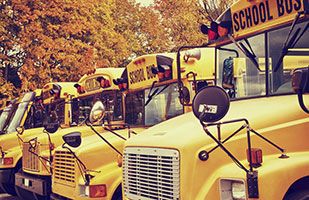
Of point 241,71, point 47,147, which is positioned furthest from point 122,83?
point 241,71

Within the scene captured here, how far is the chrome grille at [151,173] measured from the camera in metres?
3.47

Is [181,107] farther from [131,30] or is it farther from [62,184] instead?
[131,30]

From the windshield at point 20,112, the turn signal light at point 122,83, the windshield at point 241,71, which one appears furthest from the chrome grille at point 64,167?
the windshield at point 20,112

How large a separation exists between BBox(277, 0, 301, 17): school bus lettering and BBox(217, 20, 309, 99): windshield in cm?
14

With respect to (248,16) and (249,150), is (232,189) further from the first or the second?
(248,16)

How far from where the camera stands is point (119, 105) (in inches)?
291

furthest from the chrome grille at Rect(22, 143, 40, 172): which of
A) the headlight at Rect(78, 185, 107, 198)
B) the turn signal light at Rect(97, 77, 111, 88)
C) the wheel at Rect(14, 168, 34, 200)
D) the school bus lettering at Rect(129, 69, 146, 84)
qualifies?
the headlight at Rect(78, 185, 107, 198)

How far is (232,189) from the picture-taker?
3205 millimetres

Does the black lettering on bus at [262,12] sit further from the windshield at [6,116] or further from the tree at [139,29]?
the tree at [139,29]

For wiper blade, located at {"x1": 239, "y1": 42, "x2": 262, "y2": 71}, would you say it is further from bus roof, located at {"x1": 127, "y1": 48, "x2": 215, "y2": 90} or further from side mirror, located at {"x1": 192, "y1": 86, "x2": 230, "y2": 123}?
bus roof, located at {"x1": 127, "y1": 48, "x2": 215, "y2": 90}

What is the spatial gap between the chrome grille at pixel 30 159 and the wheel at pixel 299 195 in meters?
5.45

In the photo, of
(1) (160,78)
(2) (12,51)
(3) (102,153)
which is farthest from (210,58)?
(2) (12,51)

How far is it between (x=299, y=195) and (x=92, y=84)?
18.9 ft

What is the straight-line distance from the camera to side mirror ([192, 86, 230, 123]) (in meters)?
3.18
